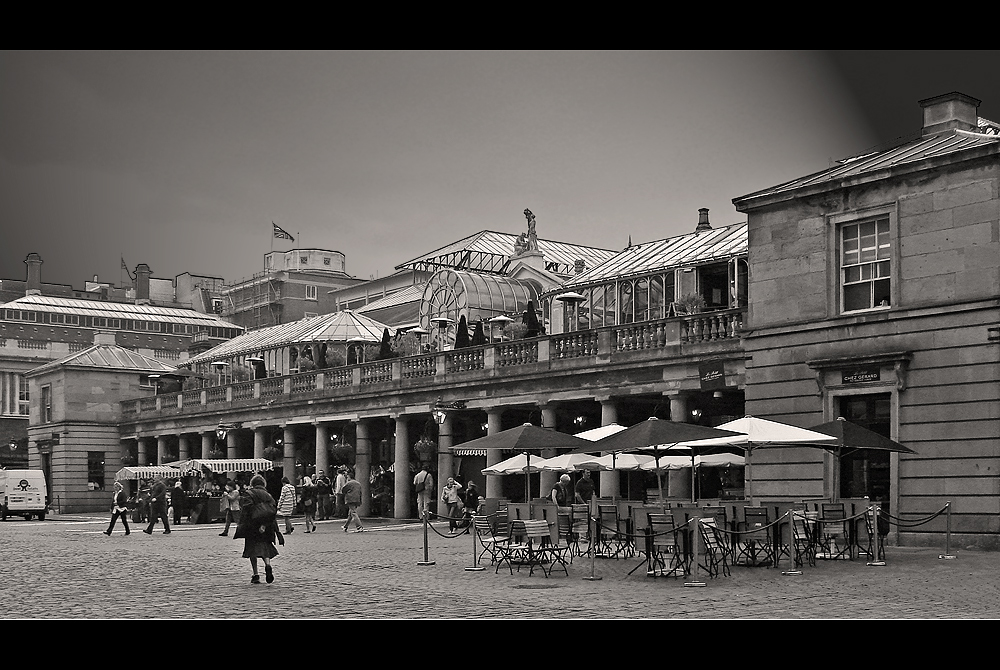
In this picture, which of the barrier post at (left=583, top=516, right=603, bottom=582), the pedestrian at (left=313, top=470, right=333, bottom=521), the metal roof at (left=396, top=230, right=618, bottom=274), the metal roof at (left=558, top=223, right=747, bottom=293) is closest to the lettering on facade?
the barrier post at (left=583, top=516, right=603, bottom=582)

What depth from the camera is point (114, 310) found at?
3841 inches

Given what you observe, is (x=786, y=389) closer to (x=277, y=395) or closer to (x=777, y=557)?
(x=777, y=557)

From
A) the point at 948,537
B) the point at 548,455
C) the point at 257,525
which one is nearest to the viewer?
the point at 257,525

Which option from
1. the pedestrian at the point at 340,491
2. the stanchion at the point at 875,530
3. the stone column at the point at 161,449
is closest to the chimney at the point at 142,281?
the stone column at the point at 161,449

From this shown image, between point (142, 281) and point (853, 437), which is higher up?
point (142, 281)

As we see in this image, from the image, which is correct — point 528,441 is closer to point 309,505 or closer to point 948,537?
point 948,537

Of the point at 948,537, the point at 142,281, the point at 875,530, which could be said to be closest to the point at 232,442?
the point at 875,530

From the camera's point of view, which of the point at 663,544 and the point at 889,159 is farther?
the point at 889,159

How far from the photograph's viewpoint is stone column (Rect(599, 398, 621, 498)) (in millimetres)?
35188

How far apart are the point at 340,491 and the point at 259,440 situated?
10920mm

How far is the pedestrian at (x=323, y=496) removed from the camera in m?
45.0

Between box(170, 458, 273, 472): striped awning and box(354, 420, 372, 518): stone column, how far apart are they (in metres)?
4.71

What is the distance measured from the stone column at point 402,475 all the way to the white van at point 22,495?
17680 millimetres

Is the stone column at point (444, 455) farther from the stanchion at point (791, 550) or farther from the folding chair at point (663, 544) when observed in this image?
the stanchion at point (791, 550)
